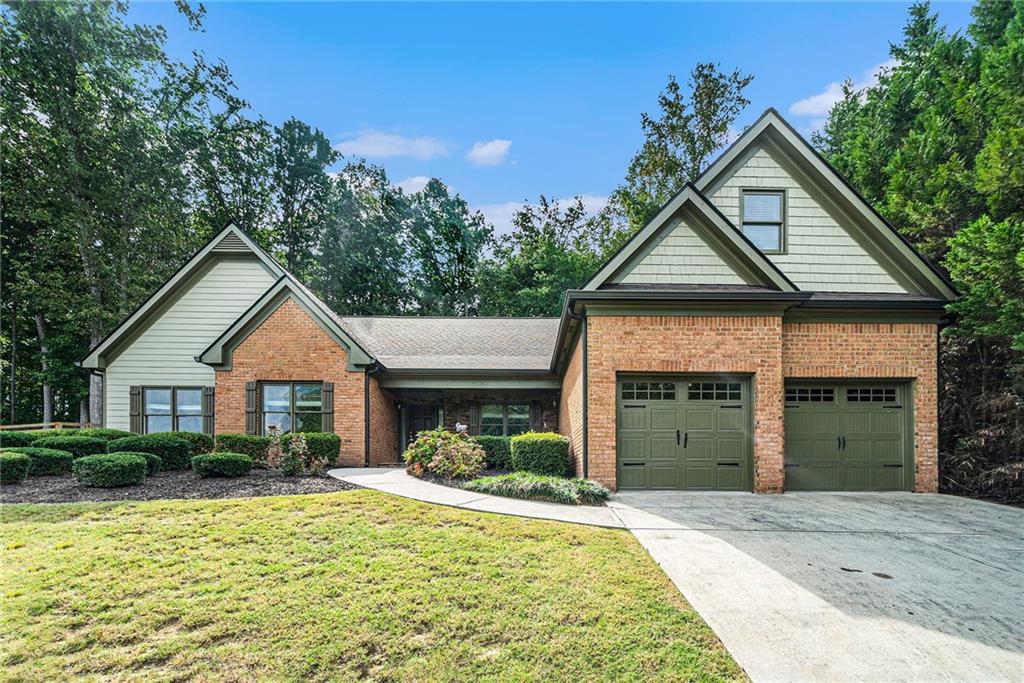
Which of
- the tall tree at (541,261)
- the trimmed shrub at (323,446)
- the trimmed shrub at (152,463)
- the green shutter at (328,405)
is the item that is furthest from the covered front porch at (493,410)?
the tall tree at (541,261)

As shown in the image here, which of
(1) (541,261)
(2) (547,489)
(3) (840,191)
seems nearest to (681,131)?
(1) (541,261)

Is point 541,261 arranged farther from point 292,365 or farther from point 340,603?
point 340,603

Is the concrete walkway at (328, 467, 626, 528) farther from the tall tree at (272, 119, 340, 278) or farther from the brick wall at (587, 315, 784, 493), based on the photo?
the tall tree at (272, 119, 340, 278)

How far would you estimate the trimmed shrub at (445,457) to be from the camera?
408 inches

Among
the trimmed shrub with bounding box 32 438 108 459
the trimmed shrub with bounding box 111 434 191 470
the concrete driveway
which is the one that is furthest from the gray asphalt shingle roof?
the concrete driveway

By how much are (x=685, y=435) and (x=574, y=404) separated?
2720 mm

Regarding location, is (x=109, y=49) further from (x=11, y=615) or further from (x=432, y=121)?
(x=11, y=615)

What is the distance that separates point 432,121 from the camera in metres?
17.6

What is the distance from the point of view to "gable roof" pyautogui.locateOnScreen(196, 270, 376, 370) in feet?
41.3

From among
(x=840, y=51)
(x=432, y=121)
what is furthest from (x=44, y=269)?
(x=840, y=51)

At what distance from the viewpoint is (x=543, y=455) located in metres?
10.6

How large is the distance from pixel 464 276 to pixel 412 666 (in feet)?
118

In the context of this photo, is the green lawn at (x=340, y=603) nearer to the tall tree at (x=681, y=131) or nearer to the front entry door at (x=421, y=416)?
the front entry door at (x=421, y=416)

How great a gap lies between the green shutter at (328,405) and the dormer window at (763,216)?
10.9 meters
